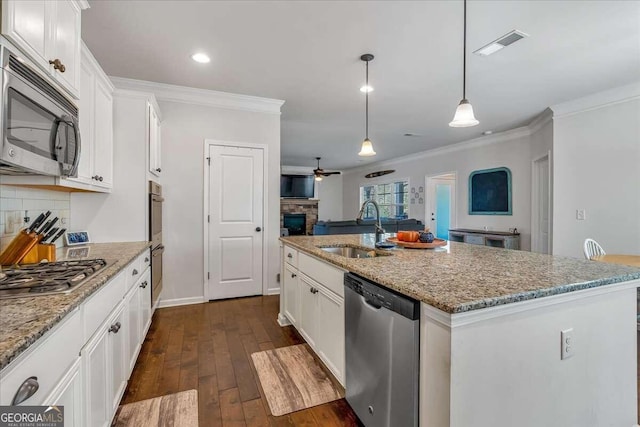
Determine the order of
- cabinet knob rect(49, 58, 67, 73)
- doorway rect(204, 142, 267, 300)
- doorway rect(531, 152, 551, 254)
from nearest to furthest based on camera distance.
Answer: cabinet knob rect(49, 58, 67, 73) < doorway rect(204, 142, 267, 300) < doorway rect(531, 152, 551, 254)

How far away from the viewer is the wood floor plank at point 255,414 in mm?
1615

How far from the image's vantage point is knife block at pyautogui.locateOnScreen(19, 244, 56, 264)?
5.30 feet

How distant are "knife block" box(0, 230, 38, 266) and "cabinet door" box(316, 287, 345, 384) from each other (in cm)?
165

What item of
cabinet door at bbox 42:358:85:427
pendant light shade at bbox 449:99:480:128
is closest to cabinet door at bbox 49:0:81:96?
cabinet door at bbox 42:358:85:427

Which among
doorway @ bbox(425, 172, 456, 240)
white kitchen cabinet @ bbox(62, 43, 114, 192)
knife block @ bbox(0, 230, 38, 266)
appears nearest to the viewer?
knife block @ bbox(0, 230, 38, 266)

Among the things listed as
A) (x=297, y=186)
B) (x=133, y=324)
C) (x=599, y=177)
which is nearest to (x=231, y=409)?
(x=133, y=324)

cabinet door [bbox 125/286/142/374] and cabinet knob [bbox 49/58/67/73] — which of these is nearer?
cabinet knob [bbox 49/58/67/73]

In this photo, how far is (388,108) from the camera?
13.5 feet

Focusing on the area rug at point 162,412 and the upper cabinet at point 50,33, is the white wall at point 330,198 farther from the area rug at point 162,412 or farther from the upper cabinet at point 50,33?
the upper cabinet at point 50,33

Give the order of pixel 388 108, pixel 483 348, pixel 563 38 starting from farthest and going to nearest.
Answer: pixel 388 108
pixel 563 38
pixel 483 348

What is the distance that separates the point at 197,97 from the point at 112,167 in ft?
4.74

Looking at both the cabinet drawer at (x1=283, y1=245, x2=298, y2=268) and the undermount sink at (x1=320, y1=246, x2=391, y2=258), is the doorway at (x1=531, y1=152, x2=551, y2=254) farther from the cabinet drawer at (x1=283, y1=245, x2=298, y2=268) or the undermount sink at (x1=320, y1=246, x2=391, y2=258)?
the cabinet drawer at (x1=283, y1=245, x2=298, y2=268)

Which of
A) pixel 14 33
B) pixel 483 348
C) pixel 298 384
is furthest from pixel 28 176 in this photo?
pixel 483 348

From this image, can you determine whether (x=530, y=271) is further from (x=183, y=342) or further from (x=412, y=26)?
(x=183, y=342)
